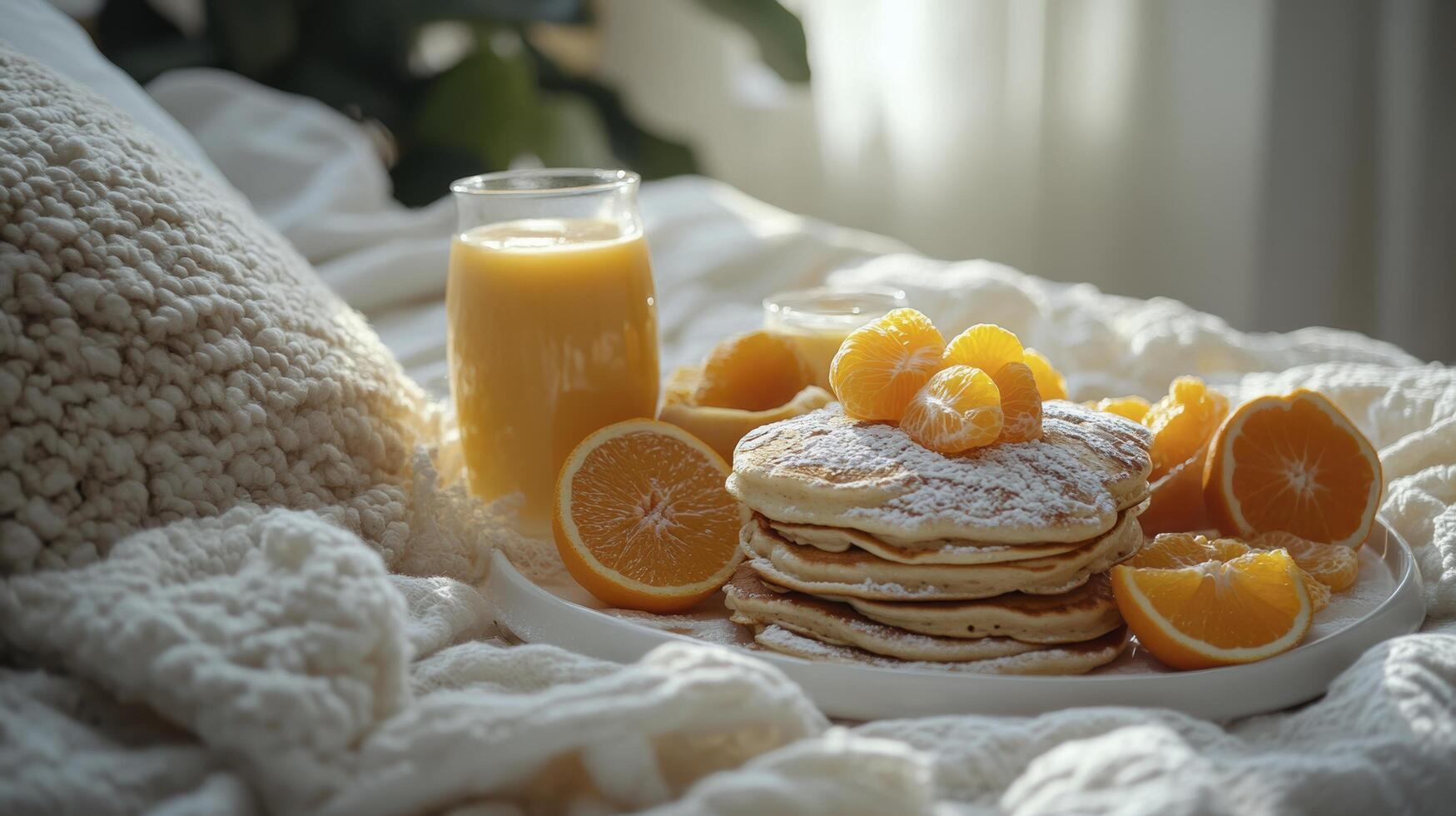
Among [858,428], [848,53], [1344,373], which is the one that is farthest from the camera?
[848,53]

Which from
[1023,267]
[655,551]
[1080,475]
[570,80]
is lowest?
[1023,267]

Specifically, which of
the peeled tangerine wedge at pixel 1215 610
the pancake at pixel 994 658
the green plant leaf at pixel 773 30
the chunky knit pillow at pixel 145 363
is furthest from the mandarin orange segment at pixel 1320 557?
the green plant leaf at pixel 773 30

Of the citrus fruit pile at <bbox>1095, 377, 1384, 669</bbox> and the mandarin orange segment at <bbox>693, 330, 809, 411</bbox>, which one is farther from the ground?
the mandarin orange segment at <bbox>693, 330, 809, 411</bbox>

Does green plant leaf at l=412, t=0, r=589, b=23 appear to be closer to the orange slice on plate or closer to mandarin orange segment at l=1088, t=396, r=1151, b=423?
mandarin orange segment at l=1088, t=396, r=1151, b=423

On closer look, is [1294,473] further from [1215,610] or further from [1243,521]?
[1215,610]

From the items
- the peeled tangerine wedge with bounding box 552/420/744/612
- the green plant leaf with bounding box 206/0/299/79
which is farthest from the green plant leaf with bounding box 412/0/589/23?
the peeled tangerine wedge with bounding box 552/420/744/612

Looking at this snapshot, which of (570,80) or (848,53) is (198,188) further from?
(848,53)

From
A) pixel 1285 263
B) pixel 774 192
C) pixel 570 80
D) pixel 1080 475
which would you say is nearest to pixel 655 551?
pixel 1080 475
